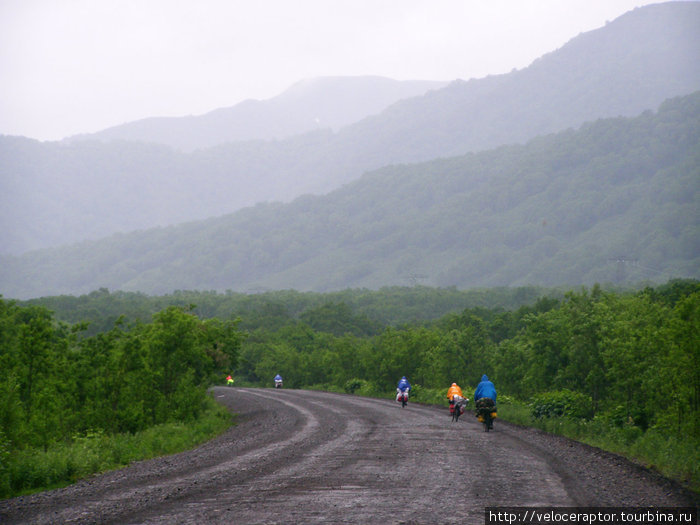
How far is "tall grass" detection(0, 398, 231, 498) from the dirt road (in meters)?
0.80

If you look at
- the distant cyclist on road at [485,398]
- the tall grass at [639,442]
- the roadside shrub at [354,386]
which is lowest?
the roadside shrub at [354,386]

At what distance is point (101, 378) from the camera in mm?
26062

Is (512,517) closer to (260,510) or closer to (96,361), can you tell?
(260,510)

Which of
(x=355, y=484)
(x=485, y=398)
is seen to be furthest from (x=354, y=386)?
(x=355, y=484)

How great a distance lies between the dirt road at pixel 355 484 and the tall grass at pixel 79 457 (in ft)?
2.62

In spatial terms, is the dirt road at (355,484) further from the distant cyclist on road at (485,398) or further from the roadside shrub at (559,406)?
the roadside shrub at (559,406)

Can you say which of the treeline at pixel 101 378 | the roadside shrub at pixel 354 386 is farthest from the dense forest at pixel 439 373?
the roadside shrub at pixel 354 386

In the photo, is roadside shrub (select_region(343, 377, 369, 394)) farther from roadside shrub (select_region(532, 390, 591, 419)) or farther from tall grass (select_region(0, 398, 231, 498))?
tall grass (select_region(0, 398, 231, 498))

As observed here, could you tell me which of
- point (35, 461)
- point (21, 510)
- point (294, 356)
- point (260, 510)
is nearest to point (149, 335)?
point (35, 461)

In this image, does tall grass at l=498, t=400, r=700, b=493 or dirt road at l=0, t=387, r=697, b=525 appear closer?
dirt road at l=0, t=387, r=697, b=525

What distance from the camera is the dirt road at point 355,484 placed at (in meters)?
11.0

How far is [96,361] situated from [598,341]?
2376 centimetres

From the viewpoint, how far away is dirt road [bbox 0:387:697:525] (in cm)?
1097

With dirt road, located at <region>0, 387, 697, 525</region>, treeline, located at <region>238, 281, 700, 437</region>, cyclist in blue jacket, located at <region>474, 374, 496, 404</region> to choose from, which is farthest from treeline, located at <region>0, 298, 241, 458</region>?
cyclist in blue jacket, located at <region>474, 374, 496, 404</region>
